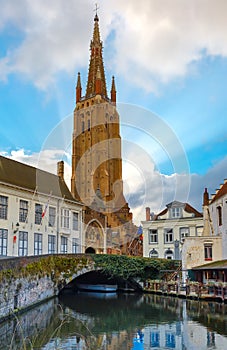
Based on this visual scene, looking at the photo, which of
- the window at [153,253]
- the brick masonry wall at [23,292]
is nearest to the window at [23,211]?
the brick masonry wall at [23,292]

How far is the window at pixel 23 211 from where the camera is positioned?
33.1 m

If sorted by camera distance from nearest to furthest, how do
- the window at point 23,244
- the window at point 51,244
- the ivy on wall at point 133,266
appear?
the window at point 23,244 < the ivy on wall at point 133,266 < the window at point 51,244

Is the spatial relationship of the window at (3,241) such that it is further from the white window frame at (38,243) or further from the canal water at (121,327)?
the canal water at (121,327)

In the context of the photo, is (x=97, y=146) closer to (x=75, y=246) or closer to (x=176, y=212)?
(x=176, y=212)

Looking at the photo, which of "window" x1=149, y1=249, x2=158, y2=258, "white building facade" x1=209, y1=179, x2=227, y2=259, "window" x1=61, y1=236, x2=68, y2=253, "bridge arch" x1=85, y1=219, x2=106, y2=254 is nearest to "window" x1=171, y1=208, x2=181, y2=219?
"window" x1=149, y1=249, x2=158, y2=258

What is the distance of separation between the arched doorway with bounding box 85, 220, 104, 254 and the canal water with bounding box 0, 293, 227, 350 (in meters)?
21.0

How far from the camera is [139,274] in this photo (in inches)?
1425

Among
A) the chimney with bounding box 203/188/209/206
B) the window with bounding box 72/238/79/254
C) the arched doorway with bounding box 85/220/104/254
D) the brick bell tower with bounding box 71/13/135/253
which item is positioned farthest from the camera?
the brick bell tower with bounding box 71/13/135/253

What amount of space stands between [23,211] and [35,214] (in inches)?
62.3

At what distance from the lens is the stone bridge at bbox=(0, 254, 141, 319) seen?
63.0 ft

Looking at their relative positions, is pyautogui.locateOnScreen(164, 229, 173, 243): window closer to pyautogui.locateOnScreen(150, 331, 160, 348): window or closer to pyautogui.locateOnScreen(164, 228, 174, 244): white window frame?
pyautogui.locateOnScreen(164, 228, 174, 244): white window frame

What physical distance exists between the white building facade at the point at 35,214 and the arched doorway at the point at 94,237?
7.39 m

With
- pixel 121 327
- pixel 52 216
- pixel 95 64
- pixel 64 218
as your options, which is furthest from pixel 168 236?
pixel 95 64

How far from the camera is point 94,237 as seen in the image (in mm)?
50219
